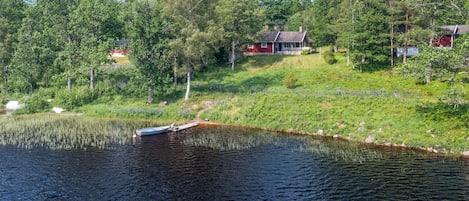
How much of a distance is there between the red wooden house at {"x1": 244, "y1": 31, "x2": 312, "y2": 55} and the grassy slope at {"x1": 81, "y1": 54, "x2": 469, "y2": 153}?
1620 cm

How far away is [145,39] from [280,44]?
44.6 m

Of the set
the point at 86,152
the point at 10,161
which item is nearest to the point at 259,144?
the point at 86,152

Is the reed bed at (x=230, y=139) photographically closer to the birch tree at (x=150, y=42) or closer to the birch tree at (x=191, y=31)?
the birch tree at (x=191, y=31)

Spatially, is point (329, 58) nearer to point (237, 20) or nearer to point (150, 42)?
point (237, 20)

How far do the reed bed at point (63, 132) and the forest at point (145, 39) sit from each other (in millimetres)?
9654

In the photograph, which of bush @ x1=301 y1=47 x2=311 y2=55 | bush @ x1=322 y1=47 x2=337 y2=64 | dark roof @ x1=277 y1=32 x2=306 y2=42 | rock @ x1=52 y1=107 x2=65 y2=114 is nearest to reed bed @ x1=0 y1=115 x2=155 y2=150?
rock @ x1=52 y1=107 x2=65 y2=114

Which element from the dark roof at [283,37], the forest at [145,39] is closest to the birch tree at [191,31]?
the forest at [145,39]

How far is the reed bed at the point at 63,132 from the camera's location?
46.2 m

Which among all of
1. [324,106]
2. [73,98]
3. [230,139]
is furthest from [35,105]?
[324,106]

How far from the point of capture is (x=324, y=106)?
56844mm

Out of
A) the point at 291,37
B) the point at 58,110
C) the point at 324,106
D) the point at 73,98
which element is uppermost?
the point at 291,37

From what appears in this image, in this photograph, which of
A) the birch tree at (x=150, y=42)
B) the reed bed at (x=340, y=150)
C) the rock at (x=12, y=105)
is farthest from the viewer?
the rock at (x=12, y=105)

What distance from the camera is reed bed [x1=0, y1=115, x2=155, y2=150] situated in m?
46.2

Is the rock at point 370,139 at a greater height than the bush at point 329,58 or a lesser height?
lesser
